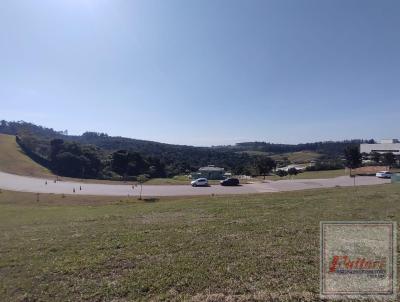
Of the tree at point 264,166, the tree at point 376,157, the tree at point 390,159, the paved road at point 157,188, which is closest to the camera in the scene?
the paved road at point 157,188

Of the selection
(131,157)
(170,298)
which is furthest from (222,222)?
(131,157)

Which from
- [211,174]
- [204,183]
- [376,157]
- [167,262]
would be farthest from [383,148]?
[167,262]

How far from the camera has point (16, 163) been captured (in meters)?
62.5

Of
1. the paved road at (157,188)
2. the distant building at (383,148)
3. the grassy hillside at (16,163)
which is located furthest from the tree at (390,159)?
the grassy hillside at (16,163)

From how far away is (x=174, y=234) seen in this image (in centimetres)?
849

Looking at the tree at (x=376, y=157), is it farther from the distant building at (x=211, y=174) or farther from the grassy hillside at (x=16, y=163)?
the grassy hillside at (x=16, y=163)

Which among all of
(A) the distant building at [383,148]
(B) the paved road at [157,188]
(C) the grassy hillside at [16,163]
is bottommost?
(B) the paved road at [157,188]

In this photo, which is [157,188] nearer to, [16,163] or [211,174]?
[211,174]

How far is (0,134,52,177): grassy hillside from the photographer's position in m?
56.8

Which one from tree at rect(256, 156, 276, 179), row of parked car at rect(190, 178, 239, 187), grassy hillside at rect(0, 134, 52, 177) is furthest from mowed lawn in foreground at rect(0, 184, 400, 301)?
grassy hillside at rect(0, 134, 52, 177)

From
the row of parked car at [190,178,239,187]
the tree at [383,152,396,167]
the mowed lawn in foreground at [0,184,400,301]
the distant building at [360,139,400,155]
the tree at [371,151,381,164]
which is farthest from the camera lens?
the distant building at [360,139,400,155]

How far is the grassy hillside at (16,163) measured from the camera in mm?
56781

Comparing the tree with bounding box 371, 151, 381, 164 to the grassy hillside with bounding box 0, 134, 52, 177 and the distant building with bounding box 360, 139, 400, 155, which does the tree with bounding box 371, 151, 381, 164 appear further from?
the grassy hillside with bounding box 0, 134, 52, 177

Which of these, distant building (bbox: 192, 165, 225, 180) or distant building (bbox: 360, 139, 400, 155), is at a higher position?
distant building (bbox: 360, 139, 400, 155)
